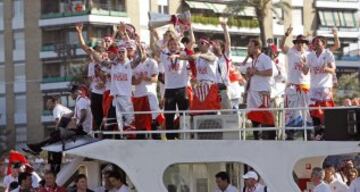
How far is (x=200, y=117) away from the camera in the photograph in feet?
42.3

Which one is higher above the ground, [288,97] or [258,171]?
[288,97]

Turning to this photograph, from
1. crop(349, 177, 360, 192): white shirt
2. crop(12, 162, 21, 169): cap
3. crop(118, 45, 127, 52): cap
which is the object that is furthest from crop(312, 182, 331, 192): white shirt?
crop(12, 162, 21, 169): cap

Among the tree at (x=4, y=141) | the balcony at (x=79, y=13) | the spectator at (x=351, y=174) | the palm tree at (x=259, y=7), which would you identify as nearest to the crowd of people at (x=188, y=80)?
the spectator at (x=351, y=174)

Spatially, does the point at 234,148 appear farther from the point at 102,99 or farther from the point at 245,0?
the point at 245,0

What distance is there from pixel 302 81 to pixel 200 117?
7.17 ft

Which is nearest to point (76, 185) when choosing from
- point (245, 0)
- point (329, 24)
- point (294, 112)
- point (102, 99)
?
point (102, 99)

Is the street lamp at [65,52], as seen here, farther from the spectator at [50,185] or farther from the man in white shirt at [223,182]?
the man in white shirt at [223,182]

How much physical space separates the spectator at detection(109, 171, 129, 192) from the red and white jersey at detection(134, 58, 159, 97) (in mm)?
2046

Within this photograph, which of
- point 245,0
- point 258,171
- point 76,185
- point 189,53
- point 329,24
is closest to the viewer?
point 258,171

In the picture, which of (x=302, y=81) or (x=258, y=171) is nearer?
(x=258, y=171)

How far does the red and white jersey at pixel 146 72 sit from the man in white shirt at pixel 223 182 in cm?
233

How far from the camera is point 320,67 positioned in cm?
1405

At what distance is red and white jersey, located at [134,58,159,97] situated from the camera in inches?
555

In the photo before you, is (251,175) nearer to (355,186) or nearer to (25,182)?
(355,186)
